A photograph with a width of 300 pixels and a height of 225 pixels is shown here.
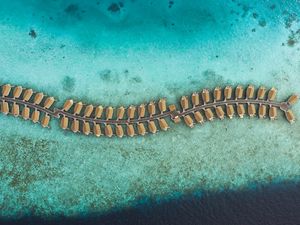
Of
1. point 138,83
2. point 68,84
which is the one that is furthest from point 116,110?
point 68,84

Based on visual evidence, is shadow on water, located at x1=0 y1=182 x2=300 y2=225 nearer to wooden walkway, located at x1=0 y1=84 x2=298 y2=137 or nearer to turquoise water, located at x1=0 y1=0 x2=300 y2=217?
turquoise water, located at x1=0 y1=0 x2=300 y2=217

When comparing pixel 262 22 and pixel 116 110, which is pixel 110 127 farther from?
pixel 262 22

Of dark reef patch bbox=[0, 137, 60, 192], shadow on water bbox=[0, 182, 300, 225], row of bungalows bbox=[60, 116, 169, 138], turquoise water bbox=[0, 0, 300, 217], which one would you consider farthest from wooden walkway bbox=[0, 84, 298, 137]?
shadow on water bbox=[0, 182, 300, 225]

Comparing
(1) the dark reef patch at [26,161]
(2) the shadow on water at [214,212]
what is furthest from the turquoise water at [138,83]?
(2) the shadow on water at [214,212]

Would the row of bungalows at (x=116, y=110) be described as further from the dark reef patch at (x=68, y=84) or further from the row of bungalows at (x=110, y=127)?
the dark reef patch at (x=68, y=84)

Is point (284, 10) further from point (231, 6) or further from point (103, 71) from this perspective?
point (103, 71)

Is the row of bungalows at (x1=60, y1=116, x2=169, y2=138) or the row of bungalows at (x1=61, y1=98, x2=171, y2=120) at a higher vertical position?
the row of bungalows at (x1=61, y1=98, x2=171, y2=120)
